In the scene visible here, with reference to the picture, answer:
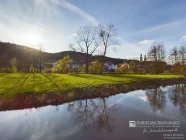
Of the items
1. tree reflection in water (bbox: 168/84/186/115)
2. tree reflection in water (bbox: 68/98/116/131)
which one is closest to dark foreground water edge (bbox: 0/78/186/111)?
tree reflection in water (bbox: 68/98/116/131)

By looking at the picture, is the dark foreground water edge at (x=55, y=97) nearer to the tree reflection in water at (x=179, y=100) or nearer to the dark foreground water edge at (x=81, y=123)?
the dark foreground water edge at (x=81, y=123)

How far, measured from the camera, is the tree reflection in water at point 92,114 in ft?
38.8

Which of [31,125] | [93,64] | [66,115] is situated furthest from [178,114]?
[93,64]

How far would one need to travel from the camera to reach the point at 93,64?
6225 cm

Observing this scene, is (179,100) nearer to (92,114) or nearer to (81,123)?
(92,114)

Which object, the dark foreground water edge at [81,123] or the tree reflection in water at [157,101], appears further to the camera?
the tree reflection in water at [157,101]

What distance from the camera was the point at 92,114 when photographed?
→ 1461 cm

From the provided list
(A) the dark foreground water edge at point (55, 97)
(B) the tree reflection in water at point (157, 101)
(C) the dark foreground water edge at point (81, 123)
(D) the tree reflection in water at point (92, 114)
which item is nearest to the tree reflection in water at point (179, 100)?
(B) the tree reflection in water at point (157, 101)

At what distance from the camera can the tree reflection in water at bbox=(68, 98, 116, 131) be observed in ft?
38.8

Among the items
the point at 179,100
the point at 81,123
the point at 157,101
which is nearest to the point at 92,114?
the point at 81,123

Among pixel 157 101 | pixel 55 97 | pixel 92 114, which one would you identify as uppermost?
pixel 55 97

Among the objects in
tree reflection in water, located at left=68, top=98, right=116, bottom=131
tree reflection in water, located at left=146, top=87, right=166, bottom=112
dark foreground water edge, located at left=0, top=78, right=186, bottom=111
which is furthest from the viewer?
tree reflection in water, located at left=146, top=87, right=166, bottom=112

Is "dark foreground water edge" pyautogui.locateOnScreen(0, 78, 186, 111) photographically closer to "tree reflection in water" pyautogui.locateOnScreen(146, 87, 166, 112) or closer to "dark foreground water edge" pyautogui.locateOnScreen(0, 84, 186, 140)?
"dark foreground water edge" pyautogui.locateOnScreen(0, 84, 186, 140)

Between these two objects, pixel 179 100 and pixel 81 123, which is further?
pixel 179 100
